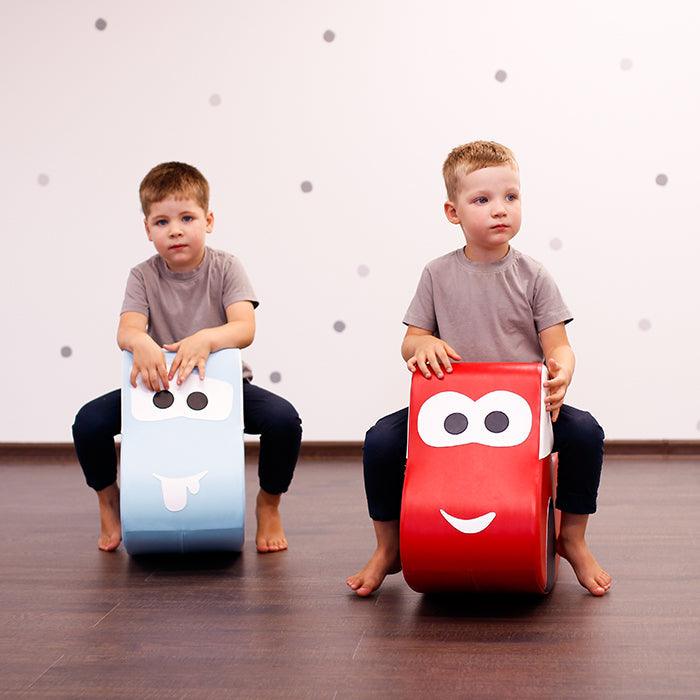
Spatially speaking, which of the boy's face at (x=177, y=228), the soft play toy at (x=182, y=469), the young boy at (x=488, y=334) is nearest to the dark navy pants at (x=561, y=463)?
the young boy at (x=488, y=334)

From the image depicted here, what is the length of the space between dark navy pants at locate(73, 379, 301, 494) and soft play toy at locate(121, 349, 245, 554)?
128mm

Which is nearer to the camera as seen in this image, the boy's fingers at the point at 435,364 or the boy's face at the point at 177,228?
the boy's fingers at the point at 435,364

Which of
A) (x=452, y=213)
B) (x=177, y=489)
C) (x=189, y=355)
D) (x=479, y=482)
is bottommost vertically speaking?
(x=177, y=489)

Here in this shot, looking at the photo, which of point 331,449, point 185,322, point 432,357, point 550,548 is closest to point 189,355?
point 185,322

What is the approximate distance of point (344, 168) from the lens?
3031 millimetres

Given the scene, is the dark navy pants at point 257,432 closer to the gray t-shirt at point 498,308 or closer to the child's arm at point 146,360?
the child's arm at point 146,360

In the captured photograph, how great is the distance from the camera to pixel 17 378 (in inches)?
126

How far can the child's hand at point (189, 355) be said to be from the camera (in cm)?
185

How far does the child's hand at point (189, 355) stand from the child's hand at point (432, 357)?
1.27ft

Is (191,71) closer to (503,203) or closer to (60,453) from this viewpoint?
(60,453)

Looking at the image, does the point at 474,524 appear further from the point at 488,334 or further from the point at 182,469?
the point at 182,469

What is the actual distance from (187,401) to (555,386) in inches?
24.9

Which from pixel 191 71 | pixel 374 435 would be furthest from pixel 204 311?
pixel 191 71

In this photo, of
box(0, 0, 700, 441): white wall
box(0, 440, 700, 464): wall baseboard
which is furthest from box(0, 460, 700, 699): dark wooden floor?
box(0, 0, 700, 441): white wall
